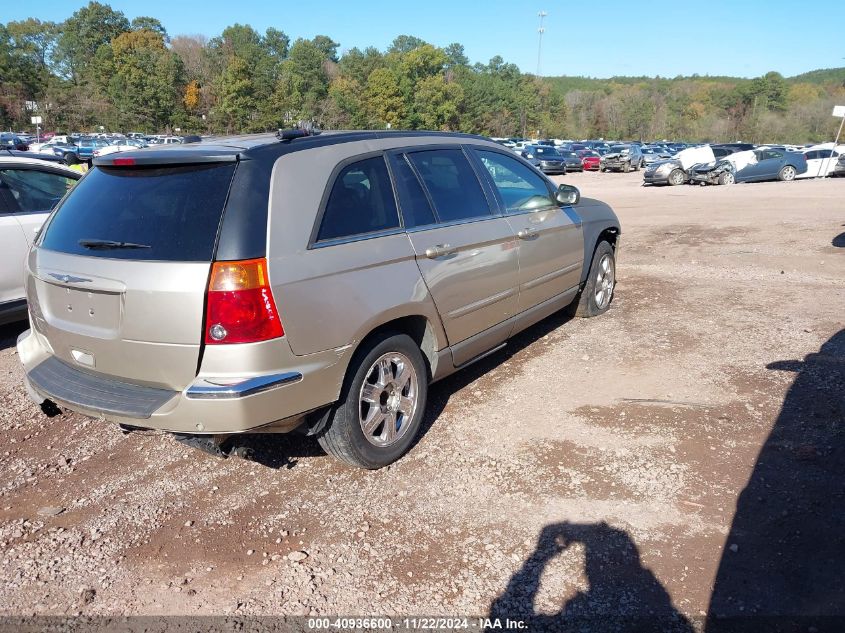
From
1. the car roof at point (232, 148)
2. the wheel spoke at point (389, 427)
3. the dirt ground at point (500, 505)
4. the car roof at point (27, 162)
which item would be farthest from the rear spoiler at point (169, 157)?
the car roof at point (27, 162)

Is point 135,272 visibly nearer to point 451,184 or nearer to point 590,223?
point 451,184

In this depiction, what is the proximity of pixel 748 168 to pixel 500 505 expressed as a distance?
86.9 feet

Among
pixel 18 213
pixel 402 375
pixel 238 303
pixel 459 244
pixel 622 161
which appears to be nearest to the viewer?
pixel 238 303

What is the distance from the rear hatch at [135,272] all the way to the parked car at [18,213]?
2640mm

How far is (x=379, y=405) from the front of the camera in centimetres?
365

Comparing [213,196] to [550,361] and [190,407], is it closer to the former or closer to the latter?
[190,407]

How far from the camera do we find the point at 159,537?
315cm

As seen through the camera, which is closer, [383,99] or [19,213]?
[19,213]

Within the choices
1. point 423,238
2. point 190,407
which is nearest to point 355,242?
point 423,238

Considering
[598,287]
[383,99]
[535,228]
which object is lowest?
[598,287]

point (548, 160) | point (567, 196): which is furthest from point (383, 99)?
point (567, 196)

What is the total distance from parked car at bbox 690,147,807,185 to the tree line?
42986 millimetres

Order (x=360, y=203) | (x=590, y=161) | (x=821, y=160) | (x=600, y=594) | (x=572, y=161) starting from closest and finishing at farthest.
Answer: (x=600, y=594) < (x=360, y=203) < (x=821, y=160) < (x=572, y=161) < (x=590, y=161)

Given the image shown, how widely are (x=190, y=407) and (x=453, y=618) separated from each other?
4.79 ft
